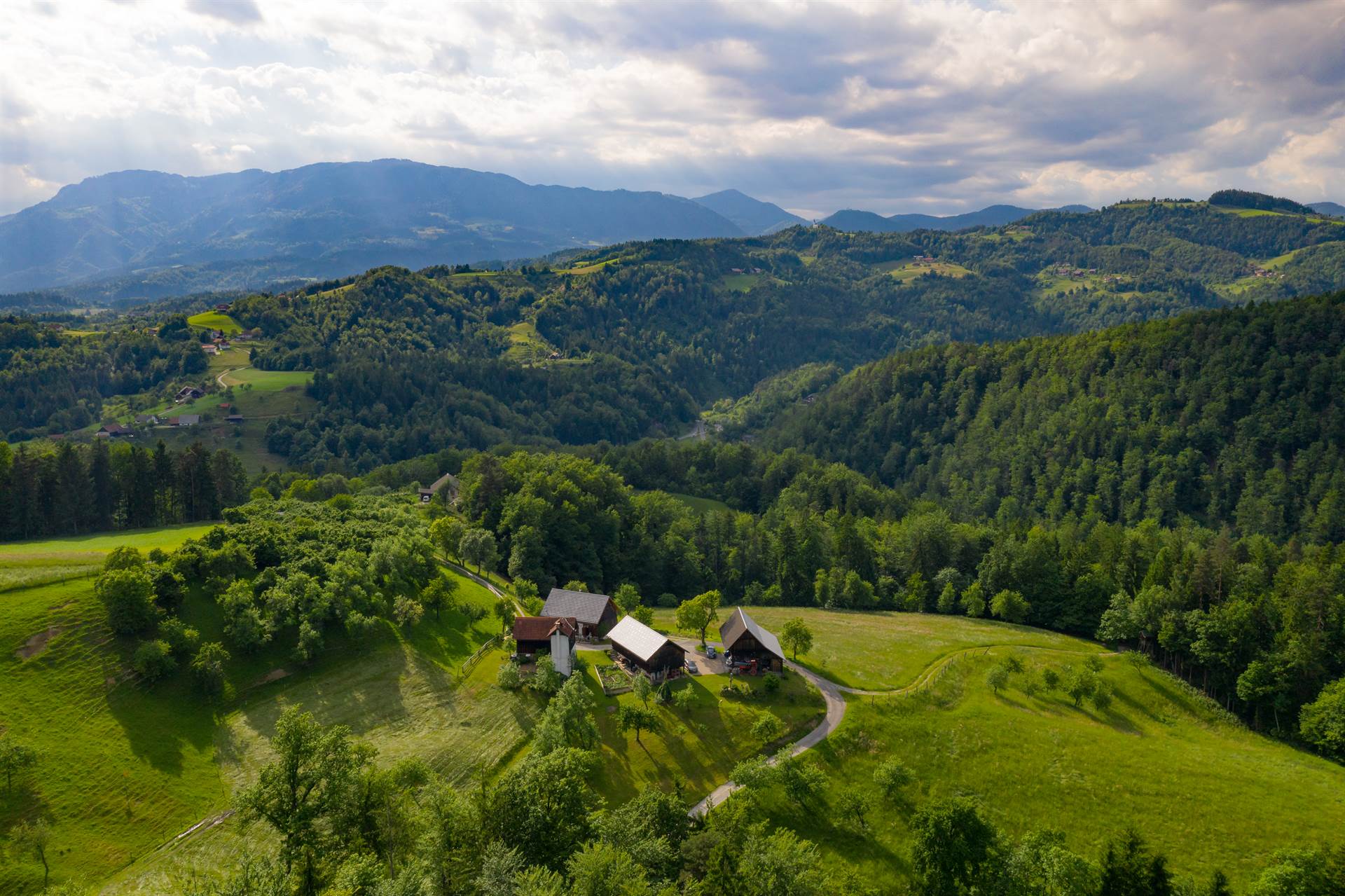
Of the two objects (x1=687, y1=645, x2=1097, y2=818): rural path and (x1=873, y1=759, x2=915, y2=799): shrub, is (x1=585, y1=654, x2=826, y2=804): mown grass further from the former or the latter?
(x1=873, y1=759, x2=915, y2=799): shrub

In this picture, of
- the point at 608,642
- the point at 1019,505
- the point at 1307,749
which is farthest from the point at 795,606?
the point at 1019,505

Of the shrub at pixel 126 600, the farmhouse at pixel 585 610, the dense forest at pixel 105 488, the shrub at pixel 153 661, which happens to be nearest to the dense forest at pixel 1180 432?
the farmhouse at pixel 585 610

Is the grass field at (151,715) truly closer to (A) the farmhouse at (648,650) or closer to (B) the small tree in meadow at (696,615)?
(A) the farmhouse at (648,650)

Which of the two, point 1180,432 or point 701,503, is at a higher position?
point 1180,432

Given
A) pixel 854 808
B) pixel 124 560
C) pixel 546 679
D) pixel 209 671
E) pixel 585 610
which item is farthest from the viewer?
pixel 585 610

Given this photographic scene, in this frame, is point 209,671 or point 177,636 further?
point 177,636

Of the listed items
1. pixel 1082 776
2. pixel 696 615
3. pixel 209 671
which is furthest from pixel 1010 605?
pixel 209 671

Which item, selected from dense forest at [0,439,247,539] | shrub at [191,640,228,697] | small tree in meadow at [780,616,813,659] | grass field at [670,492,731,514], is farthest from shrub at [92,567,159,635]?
grass field at [670,492,731,514]

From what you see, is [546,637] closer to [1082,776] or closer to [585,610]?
[585,610]

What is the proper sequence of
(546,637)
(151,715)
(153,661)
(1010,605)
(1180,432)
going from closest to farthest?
(151,715) < (153,661) < (546,637) < (1010,605) < (1180,432)
